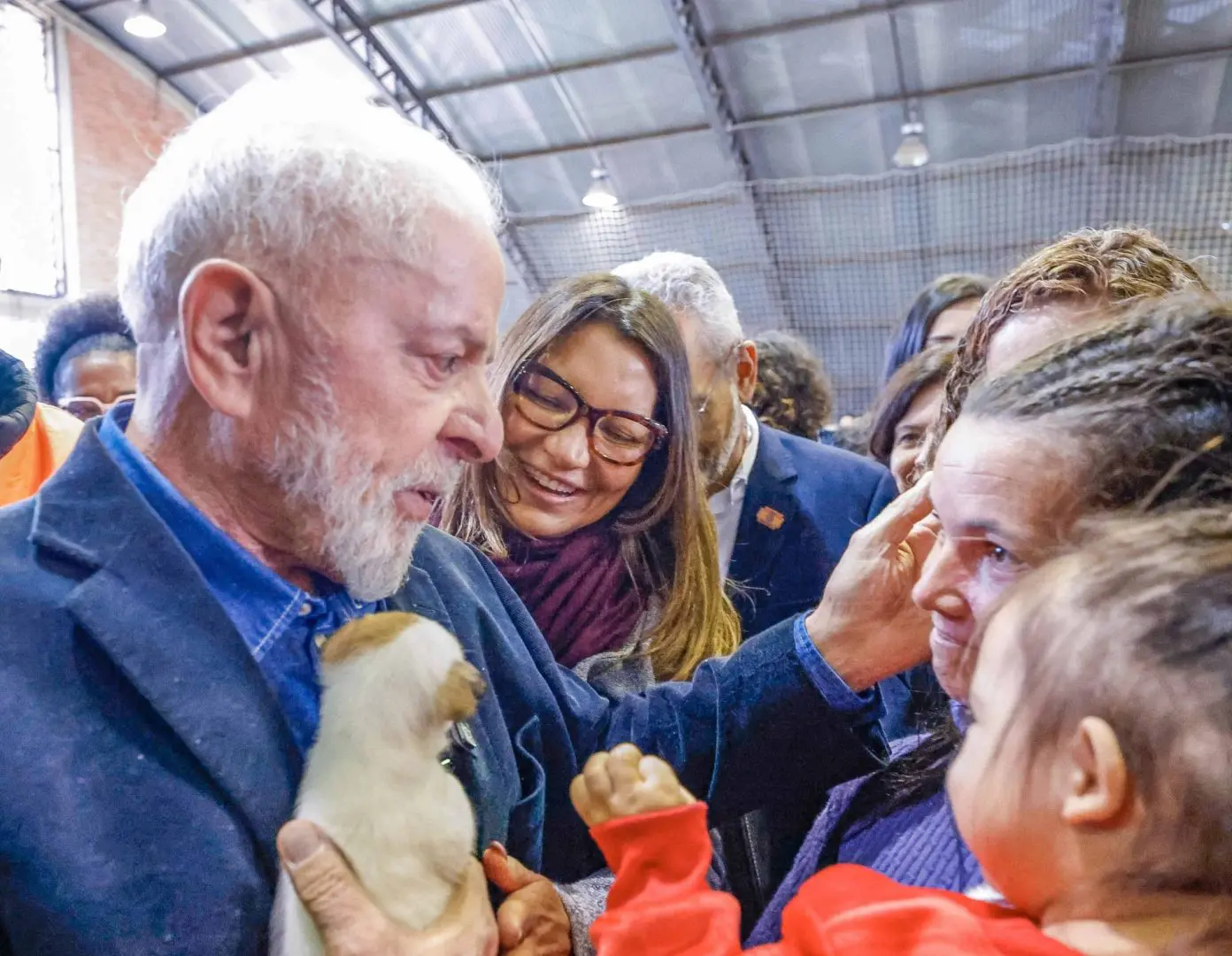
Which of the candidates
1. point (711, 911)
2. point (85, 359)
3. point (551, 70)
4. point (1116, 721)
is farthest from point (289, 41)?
point (1116, 721)

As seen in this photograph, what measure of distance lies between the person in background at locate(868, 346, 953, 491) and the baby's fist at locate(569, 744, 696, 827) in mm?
1407

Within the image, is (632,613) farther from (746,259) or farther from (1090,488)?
(746,259)

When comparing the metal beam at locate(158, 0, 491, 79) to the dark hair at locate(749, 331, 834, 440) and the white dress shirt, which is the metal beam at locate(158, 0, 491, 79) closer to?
the dark hair at locate(749, 331, 834, 440)

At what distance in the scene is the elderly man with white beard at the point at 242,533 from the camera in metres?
0.82

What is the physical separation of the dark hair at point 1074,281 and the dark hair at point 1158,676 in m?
0.56

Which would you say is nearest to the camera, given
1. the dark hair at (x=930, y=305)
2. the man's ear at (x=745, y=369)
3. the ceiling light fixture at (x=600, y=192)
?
the man's ear at (x=745, y=369)

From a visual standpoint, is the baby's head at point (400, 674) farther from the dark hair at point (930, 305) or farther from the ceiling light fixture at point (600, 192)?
the ceiling light fixture at point (600, 192)

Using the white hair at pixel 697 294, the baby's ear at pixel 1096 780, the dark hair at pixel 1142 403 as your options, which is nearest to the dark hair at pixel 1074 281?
the dark hair at pixel 1142 403

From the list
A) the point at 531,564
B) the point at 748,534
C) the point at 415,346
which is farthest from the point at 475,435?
the point at 748,534

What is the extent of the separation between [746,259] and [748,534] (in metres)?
7.64

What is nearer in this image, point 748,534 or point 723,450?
point 748,534

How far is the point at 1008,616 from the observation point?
0.79 metres

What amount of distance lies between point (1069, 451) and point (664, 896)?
A: 55cm

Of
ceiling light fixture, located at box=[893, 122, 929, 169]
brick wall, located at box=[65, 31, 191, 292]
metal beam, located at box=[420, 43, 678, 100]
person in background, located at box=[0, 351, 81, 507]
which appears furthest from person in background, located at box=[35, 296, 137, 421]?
ceiling light fixture, located at box=[893, 122, 929, 169]
